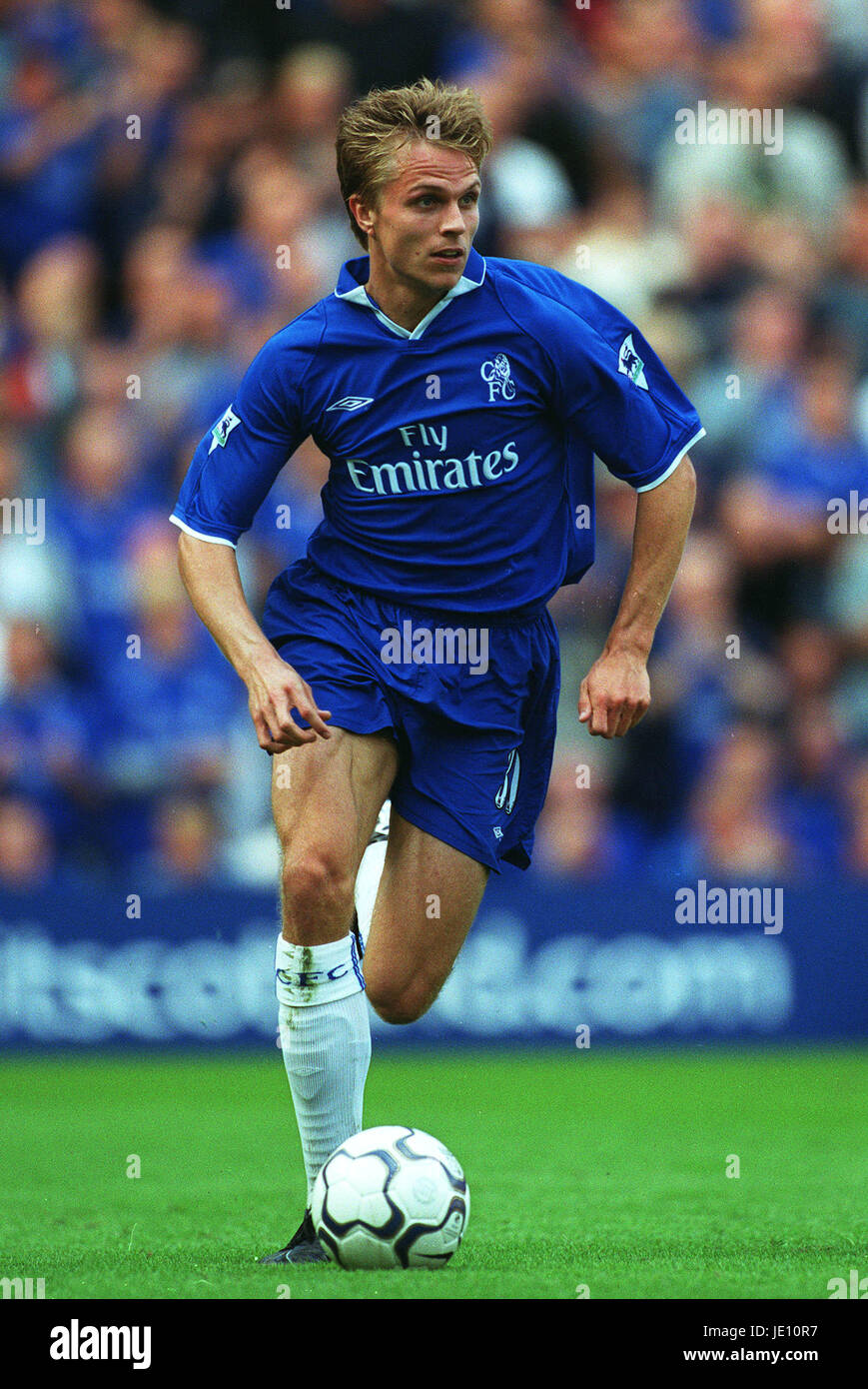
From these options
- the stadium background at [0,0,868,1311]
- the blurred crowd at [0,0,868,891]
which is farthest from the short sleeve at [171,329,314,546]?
the blurred crowd at [0,0,868,891]

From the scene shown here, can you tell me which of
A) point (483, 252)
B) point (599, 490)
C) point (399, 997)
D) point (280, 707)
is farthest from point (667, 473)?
point (483, 252)

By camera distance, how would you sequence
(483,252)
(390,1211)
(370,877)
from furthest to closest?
(483,252) → (370,877) → (390,1211)

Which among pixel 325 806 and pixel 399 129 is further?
pixel 399 129

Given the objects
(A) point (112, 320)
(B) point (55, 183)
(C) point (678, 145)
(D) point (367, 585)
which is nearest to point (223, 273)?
(A) point (112, 320)

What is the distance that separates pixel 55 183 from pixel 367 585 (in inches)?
277

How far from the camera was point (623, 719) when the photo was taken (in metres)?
4.55

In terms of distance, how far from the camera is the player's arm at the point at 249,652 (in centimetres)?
413

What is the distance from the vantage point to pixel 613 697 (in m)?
4.52

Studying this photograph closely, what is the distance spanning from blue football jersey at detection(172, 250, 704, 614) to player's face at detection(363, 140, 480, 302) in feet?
0.52

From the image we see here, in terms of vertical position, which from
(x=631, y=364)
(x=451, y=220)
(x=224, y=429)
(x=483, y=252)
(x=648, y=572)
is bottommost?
(x=648, y=572)

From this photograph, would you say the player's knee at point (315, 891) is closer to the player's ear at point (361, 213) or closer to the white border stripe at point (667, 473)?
the white border stripe at point (667, 473)

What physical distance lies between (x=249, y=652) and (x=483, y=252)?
19.3 feet

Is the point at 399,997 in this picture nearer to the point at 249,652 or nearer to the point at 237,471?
the point at 249,652

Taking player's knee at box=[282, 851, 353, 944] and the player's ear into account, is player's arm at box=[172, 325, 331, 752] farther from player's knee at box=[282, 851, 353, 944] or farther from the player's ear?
player's knee at box=[282, 851, 353, 944]
